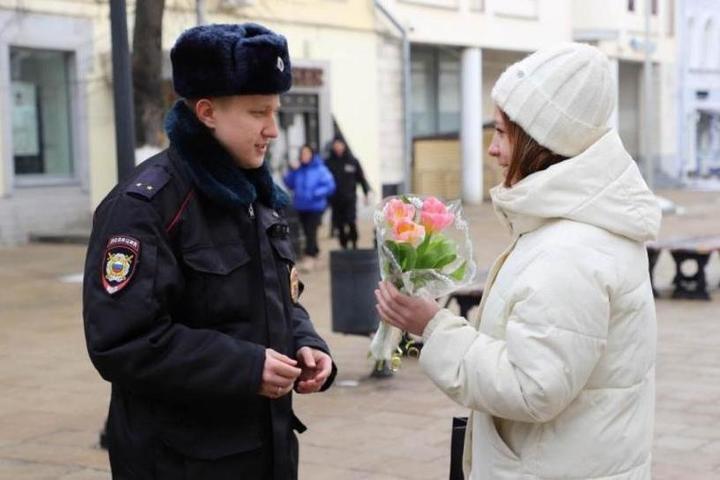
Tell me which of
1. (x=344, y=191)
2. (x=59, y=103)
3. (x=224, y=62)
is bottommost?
(x=344, y=191)

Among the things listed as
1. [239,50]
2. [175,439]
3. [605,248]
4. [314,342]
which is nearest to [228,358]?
[175,439]

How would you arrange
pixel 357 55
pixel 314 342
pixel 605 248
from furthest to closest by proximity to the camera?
pixel 357 55, pixel 314 342, pixel 605 248

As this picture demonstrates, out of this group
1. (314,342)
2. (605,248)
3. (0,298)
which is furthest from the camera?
(0,298)

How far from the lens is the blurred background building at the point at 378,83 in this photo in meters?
18.9

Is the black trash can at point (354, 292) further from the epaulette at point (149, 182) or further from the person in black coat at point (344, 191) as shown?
the person in black coat at point (344, 191)

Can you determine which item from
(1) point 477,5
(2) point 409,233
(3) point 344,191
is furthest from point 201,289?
(1) point 477,5

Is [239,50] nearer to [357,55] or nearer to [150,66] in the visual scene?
[150,66]

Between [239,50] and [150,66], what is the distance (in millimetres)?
11152

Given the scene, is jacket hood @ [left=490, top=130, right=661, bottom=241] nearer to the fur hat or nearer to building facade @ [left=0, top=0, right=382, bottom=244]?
the fur hat

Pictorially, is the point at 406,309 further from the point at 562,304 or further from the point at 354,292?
the point at 354,292

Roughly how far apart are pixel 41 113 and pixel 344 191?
6.46 metres

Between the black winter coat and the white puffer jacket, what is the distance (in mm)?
439

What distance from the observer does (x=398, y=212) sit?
270cm

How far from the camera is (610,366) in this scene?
2.43m
